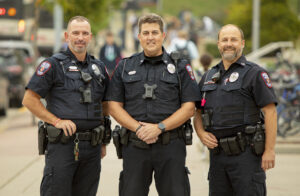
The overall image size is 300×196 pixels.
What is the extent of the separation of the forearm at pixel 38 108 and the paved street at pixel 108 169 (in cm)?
270

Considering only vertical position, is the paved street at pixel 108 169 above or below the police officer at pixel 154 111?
below

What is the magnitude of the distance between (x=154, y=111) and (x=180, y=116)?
9.0 inches

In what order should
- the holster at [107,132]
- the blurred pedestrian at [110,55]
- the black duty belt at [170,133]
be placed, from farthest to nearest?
the blurred pedestrian at [110,55] → the holster at [107,132] → the black duty belt at [170,133]

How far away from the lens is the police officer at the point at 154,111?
520 cm

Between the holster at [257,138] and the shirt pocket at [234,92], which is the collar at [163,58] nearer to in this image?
the shirt pocket at [234,92]

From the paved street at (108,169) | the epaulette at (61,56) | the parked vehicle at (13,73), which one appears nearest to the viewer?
the epaulette at (61,56)

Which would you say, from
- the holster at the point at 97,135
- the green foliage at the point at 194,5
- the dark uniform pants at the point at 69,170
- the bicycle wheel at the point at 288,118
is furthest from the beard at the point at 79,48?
the green foliage at the point at 194,5

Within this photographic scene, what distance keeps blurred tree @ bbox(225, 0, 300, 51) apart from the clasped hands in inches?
1185

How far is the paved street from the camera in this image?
26.4ft

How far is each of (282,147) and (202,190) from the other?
10.7ft

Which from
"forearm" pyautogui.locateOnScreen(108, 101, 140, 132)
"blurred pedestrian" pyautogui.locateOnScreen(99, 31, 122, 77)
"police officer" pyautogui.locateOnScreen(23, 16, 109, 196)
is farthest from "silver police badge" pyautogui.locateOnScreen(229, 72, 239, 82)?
"blurred pedestrian" pyautogui.locateOnScreen(99, 31, 122, 77)

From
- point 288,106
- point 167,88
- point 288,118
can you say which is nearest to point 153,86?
point 167,88

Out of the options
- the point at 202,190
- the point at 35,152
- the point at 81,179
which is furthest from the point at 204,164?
the point at 81,179

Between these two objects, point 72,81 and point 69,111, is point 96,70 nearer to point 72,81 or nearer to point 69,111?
point 72,81
